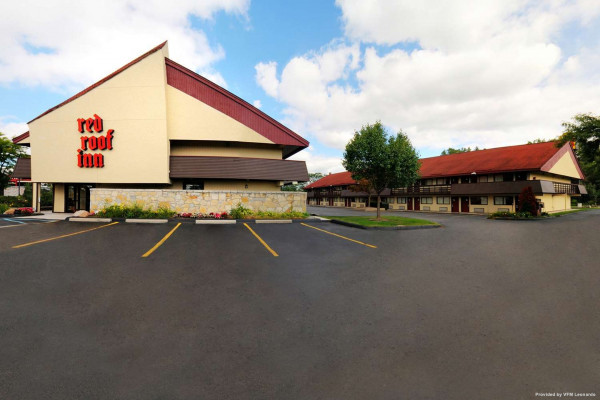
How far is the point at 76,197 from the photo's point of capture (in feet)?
71.9

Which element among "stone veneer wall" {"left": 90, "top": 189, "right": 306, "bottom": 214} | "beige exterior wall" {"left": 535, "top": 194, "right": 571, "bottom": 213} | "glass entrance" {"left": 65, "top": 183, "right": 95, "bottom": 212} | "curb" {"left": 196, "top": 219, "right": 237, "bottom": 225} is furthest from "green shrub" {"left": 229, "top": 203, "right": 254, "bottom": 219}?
"beige exterior wall" {"left": 535, "top": 194, "right": 571, "bottom": 213}

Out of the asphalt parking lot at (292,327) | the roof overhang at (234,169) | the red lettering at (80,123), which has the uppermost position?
the red lettering at (80,123)

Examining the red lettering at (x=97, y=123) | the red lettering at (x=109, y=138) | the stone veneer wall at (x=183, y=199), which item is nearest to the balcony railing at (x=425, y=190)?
the stone veneer wall at (x=183, y=199)

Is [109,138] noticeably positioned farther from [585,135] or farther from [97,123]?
[585,135]

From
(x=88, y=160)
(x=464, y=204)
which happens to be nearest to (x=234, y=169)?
(x=88, y=160)

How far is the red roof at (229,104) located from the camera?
65.7ft

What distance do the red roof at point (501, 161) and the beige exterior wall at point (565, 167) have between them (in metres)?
0.85

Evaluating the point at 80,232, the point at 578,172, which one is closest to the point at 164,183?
the point at 80,232

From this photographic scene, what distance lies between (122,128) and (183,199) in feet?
24.7

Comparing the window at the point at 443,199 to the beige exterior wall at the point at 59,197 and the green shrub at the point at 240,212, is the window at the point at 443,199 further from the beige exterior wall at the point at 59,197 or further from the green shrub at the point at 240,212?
the beige exterior wall at the point at 59,197

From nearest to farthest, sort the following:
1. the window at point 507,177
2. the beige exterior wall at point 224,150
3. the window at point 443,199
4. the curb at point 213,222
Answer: the curb at point 213,222 → the beige exterior wall at point 224,150 → the window at point 507,177 → the window at point 443,199

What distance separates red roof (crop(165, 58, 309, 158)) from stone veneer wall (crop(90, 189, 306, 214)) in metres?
5.96

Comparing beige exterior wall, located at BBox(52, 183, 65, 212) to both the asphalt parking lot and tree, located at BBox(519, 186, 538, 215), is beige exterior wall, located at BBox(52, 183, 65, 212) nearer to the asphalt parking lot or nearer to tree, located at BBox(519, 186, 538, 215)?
the asphalt parking lot

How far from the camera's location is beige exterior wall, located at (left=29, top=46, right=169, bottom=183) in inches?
749
